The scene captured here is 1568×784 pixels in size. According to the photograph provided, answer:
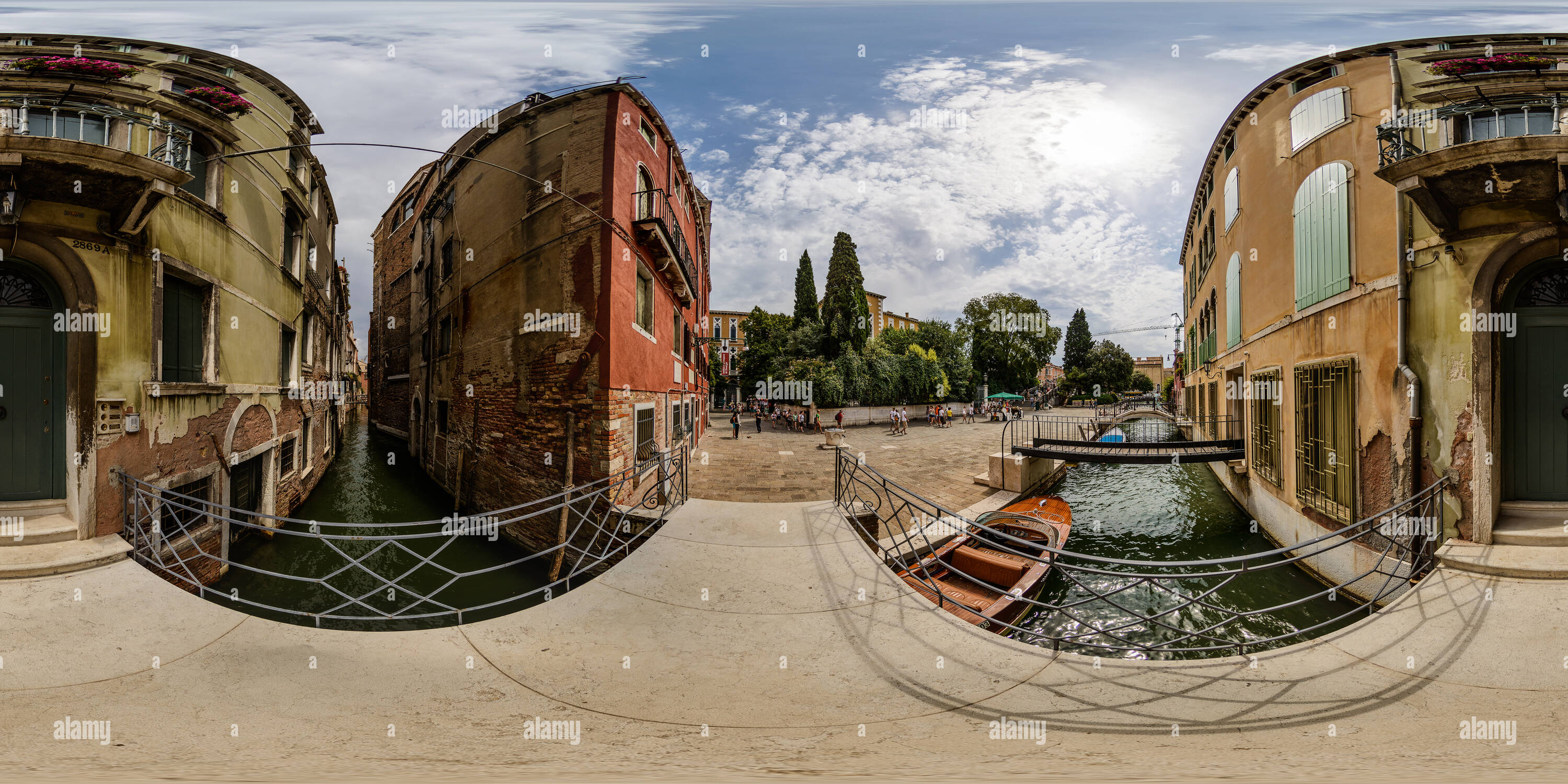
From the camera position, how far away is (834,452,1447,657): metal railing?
3.96 m

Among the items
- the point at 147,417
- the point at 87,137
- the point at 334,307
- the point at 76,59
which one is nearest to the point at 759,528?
the point at 147,417

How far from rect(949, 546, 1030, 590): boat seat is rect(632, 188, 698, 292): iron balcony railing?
26.3 feet

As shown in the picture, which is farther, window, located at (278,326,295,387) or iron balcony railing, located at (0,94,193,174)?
window, located at (278,326,295,387)

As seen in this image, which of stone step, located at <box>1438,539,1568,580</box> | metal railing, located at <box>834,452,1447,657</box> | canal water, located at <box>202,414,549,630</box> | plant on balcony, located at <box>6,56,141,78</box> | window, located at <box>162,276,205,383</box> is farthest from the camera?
canal water, located at <box>202,414,549,630</box>

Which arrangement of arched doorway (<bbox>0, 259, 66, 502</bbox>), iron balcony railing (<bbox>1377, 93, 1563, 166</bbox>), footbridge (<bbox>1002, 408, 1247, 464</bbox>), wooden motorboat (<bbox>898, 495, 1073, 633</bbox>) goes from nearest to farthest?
arched doorway (<bbox>0, 259, 66, 502</bbox>), iron balcony railing (<bbox>1377, 93, 1563, 166</bbox>), wooden motorboat (<bbox>898, 495, 1073, 633</bbox>), footbridge (<bbox>1002, 408, 1247, 464</bbox>)

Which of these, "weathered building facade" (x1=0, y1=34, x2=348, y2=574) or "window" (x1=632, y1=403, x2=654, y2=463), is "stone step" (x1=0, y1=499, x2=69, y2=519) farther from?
"window" (x1=632, y1=403, x2=654, y2=463)

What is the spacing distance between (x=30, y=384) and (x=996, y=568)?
11943mm

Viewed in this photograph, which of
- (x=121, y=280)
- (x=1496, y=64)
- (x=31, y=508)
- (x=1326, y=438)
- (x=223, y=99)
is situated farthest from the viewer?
(x=1326, y=438)

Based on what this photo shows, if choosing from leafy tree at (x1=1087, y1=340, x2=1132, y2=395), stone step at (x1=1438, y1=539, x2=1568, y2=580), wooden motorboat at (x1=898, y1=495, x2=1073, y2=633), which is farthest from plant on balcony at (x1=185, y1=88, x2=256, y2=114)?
leafy tree at (x1=1087, y1=340, x2=1132, y2=395)

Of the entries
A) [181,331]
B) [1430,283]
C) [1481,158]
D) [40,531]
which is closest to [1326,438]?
[1430,283]

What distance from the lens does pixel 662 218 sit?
9.31 meters

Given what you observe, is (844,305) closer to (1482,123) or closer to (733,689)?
(1482,123)

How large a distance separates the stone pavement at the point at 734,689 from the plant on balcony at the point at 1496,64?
5672 mm

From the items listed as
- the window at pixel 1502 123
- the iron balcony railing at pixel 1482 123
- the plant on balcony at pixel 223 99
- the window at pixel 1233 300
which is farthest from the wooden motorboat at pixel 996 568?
the plant on balcony at pixel 223 99
